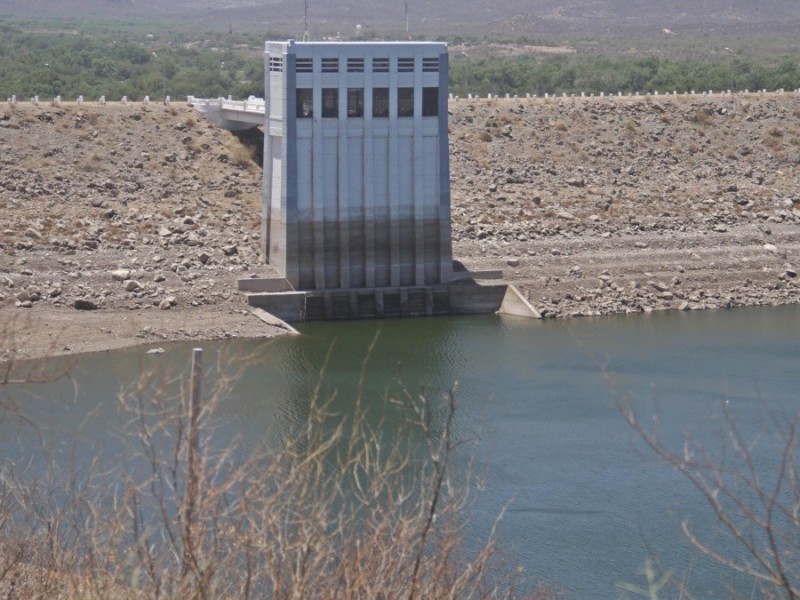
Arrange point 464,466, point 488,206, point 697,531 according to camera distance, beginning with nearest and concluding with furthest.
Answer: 1. point 697,531
2. point 464,466
3. point 488,206

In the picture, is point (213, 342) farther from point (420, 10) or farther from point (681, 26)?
point (420, 10)

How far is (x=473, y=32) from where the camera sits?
142 m

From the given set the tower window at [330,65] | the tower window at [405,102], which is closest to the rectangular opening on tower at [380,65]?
the tower window at [405,102]

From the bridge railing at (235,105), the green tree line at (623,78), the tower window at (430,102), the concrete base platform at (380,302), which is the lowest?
the concrete base platform at (380,302)

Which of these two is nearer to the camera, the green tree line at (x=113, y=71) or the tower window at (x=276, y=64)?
the tower window at (x=276, y=64)

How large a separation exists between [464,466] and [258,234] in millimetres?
18062

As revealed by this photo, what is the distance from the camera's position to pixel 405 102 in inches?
1443

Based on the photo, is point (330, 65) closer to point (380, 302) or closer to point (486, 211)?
A: point (380, 302)

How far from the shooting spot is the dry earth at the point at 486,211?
3594 centimetres

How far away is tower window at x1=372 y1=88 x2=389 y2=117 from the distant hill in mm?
103222

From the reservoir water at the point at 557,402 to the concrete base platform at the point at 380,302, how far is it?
19.1 inches

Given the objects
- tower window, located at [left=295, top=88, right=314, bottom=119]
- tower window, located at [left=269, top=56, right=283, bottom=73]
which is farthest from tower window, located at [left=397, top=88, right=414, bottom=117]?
tower window, located at [left=269, top=56, right=283, bottom=73]

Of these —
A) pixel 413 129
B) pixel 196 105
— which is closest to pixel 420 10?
pixel 196 105

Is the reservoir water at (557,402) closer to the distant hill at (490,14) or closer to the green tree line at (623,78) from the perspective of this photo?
the green tree line at (623,78)
